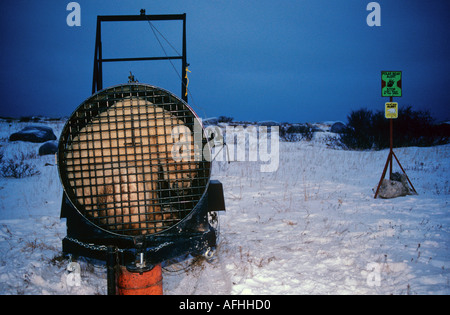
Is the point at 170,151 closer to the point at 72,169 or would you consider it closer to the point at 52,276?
the point at 72,169

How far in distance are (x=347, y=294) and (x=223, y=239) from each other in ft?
5.87

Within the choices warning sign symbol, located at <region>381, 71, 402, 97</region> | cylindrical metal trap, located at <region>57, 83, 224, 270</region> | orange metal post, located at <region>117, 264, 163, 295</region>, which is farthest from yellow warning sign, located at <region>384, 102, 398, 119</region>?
orange metal post, located at <region>117, 264, 163, 295</region>

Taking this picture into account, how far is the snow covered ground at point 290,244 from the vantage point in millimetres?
2900

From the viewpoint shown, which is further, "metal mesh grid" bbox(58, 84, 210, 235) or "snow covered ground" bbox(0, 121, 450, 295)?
"snow covered ground" bbox(0, 121, 450, 295)

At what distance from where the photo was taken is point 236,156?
523 inches

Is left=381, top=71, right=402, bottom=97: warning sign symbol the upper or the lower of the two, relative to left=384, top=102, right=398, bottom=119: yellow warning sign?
upper

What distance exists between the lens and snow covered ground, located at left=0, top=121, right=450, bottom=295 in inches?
114

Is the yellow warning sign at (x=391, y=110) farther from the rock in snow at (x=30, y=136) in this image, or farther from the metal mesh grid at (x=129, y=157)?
the rock in snow at (x=30, y=136)

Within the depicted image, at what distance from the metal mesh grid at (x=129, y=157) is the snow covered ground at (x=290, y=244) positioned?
899 mm

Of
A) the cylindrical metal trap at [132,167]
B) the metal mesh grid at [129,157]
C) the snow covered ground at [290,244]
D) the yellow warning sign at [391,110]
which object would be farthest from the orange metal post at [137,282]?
the yellow warning sign at [391,110]

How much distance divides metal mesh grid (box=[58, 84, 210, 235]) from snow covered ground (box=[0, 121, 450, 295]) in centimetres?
90

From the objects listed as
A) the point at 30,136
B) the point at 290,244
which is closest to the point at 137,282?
the point at 290,244

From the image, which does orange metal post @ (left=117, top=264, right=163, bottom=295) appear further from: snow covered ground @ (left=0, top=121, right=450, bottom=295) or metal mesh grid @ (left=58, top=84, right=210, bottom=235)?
snow covered ground @ (left=0, top=121, right=450, bottom=295)

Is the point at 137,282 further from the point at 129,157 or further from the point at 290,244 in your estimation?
the point at 290,244
